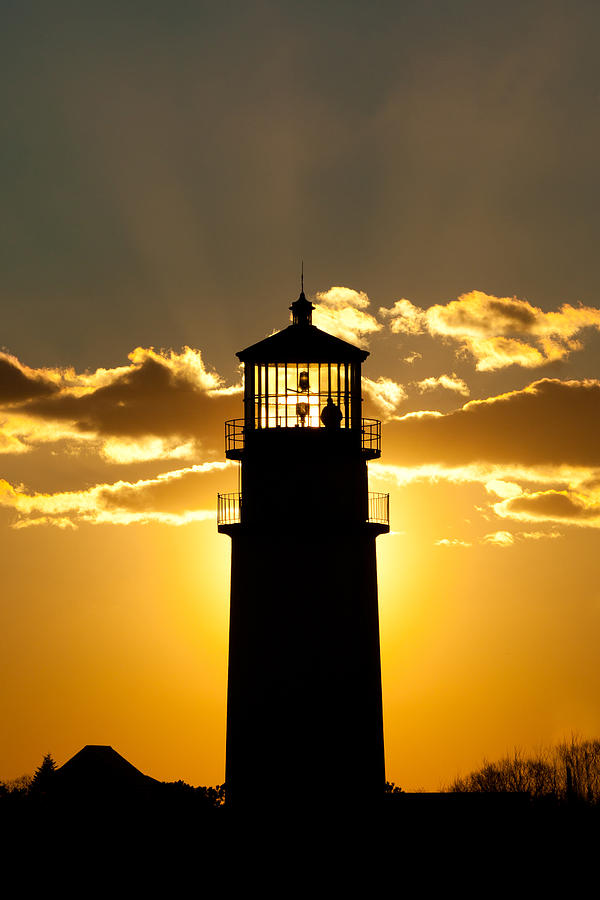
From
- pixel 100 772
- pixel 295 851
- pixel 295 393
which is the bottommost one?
pixel 295 851

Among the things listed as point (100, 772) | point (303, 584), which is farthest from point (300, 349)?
point (100, 772)

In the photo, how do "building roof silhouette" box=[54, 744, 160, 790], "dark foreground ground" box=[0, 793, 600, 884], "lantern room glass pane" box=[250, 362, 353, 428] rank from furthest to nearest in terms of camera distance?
"building roof silhouette" box=[54, 744, 160, 790]
"lantern room glass pane" box=[250, 362, 353, 428]
"dark foreground ground" box=[0, 793, 600, 884]

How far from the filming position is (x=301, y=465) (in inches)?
1436

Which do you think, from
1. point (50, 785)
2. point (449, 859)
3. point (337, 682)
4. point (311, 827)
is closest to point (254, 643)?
point (337, 682)

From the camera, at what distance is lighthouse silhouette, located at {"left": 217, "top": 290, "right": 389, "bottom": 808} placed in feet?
116

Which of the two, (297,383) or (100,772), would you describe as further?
(100,772)

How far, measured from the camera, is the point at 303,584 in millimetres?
35656

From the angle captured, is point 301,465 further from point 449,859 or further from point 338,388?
point 449,859

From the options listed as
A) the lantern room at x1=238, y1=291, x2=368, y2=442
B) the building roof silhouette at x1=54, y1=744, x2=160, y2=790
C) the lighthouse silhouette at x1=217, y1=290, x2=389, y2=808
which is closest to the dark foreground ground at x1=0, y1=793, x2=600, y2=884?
the lighthouse silhouette at x1=217, y1=290, x2=389, y2=808

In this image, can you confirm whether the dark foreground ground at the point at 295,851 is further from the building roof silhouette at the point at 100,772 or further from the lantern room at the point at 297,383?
the lantern room at the point at 297,383

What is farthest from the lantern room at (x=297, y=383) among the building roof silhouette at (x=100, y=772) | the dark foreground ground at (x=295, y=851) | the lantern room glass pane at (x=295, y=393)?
the building roof silhouette at (x=100, y=772)

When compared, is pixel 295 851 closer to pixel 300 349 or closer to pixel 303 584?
pixel 303 584

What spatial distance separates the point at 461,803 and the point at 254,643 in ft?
26.8

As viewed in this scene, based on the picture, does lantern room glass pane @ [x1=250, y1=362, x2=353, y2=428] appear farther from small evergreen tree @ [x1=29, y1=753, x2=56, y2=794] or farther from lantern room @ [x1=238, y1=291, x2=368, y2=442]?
small evergreen tree @ [x1=29, y1=753, x2=56, y2=794]
